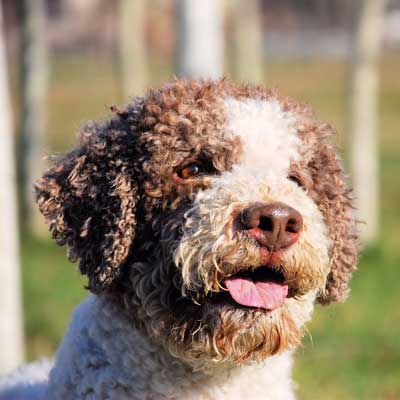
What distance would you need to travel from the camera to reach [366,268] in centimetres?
1211

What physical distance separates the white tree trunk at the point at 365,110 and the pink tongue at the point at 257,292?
986 centimetres

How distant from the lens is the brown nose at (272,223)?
3848 mm

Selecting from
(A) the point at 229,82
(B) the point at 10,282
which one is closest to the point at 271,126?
(A) the point at 229,82

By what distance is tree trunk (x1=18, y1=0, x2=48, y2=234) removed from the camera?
15.7m

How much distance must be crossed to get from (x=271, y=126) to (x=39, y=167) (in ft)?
38.4

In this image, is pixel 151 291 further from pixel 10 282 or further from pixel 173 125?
pixel 10 282

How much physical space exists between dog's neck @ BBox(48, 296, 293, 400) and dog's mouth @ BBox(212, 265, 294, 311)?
40 cm

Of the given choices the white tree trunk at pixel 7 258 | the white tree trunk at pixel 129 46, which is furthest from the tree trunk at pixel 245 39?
the white tree trunk at pixel 7 258

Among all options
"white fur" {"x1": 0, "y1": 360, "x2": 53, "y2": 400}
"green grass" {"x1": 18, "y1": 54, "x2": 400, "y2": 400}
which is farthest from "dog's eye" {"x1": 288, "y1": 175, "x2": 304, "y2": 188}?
"white fur" {"x1": 0, "y1": 360, "x2": 53, "y2": 400}

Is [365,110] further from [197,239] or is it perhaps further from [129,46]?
[197,239]

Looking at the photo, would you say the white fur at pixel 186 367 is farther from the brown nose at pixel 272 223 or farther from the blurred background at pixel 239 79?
the blurred background at pixel 239 79

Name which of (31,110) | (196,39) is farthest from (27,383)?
(31,110)

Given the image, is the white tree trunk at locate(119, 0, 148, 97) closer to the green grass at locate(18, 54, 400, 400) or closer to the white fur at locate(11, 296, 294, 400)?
the green grass at locate(18, 54, 400, 400)

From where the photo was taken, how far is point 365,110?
14289mm
